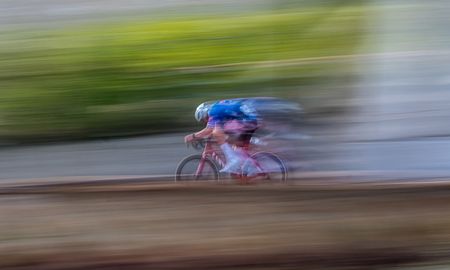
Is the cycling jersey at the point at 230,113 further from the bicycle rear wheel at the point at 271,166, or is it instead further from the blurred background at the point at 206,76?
the blurred background at the point at 206,76

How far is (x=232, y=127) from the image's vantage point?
4.52 metres

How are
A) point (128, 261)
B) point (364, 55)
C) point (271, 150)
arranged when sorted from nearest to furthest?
point (128, 261), point (271, 150), point (364, 55)

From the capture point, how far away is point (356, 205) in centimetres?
362

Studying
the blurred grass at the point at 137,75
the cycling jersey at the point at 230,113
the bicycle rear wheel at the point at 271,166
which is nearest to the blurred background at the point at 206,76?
the blurred grass at the point at 137,75

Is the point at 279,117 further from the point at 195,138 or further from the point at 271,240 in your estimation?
the point at 271,240

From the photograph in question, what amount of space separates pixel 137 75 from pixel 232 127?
7.01 feet

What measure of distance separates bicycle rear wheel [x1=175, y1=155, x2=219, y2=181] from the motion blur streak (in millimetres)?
106

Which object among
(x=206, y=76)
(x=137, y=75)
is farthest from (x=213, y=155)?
(x=137, y=75)

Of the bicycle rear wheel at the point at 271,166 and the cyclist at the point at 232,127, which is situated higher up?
the cyclist at the point at 232,127

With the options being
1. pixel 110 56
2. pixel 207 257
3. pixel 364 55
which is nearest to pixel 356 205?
pixel 207 257

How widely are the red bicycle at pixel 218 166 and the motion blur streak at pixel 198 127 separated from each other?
0.09m

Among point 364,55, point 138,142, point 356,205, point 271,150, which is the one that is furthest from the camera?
point 138,142

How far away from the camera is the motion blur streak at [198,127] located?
345cm

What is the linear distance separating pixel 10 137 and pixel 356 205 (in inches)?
145
